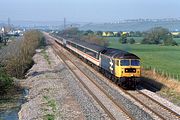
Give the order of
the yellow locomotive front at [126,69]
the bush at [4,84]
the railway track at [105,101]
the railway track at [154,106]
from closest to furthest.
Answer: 1. the railway track at [154,106]
2. the railway track at [105,101]
3. the yellow locomotive front at [126,69]
4. the bush at [4,84]

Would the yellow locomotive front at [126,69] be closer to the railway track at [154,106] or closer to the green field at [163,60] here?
the railway track at [154,106]

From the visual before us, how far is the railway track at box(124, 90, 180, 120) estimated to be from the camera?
21.9 metres

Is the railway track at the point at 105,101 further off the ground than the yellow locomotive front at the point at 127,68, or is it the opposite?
the yellow locomotive front at the point at 127,68

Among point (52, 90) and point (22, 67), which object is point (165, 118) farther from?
point (22, 67)

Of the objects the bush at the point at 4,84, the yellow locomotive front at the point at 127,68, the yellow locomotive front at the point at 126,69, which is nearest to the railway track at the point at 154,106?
the yellow locomotive front at the point at 126,69

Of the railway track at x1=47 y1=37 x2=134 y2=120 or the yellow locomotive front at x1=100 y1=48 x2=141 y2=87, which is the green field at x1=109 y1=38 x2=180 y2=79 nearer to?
the railway track at x1=47 y1=37 x2=134 y2=120

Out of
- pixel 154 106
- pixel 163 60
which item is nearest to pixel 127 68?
pixel 154 106

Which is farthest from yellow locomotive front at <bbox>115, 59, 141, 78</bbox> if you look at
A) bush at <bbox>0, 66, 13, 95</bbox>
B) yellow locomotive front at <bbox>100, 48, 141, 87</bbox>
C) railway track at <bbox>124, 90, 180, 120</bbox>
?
bush at <bbox>0, 66, 13, 95</bbox>

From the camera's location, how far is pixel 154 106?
24719 millimetres

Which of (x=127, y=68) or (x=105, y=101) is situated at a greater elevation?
(x=127, y=68)

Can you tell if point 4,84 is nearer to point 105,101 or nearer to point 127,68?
point 127,68

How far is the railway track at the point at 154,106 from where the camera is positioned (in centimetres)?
2195

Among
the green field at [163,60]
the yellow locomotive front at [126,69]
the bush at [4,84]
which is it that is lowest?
the green field at [163,60]

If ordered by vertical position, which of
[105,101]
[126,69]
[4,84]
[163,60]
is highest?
[126,69]
